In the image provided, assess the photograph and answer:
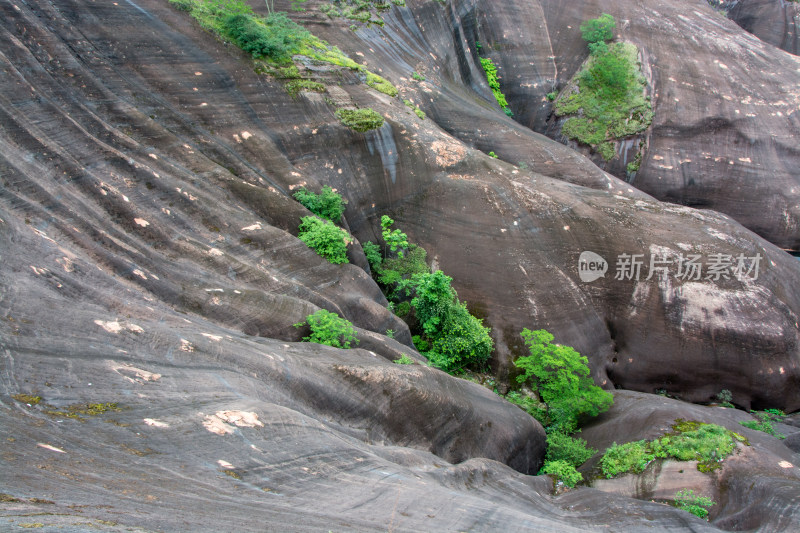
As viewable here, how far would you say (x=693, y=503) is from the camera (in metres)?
8.09

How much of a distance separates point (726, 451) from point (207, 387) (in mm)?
8854

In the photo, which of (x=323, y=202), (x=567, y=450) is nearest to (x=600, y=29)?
(x=323, y=202)

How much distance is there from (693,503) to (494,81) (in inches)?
810

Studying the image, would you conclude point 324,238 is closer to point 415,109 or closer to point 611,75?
point 415,109

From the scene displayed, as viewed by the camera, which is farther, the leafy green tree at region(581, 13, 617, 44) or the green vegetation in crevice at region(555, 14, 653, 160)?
the leafy green tree at region(581, 13, 617, 44)

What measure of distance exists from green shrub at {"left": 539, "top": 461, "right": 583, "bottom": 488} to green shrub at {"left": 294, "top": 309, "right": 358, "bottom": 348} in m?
4.82

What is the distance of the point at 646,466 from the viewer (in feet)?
29.5

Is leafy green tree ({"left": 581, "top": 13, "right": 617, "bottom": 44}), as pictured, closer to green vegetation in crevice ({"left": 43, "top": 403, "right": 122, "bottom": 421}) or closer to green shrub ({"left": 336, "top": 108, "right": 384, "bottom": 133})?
green shrub ({"left": 336, "top": 108, "right": 384, "bottom": 133})

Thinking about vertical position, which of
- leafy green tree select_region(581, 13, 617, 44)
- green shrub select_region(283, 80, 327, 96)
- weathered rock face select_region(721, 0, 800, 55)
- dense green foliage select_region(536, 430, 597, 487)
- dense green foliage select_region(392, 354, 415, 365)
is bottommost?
dense green foliage select_region(536, 430, 597, 487)

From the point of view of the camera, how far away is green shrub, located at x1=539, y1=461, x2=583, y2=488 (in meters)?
9.41

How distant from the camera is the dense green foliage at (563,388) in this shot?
445 inches

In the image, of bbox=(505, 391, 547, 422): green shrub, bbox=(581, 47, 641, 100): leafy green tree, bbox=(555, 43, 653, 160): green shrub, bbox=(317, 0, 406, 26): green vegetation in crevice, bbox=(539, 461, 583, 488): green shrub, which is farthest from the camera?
bbox=(581, 47, 641, 100): leafy green tree

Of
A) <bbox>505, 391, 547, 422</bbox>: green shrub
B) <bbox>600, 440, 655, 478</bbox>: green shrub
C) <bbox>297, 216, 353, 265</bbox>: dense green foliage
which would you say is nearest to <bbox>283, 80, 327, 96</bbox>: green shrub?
<bbox>297, 216, 353, 265</bbox>: dense green foliage

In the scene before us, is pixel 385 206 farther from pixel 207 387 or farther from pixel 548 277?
pixel 207 387
